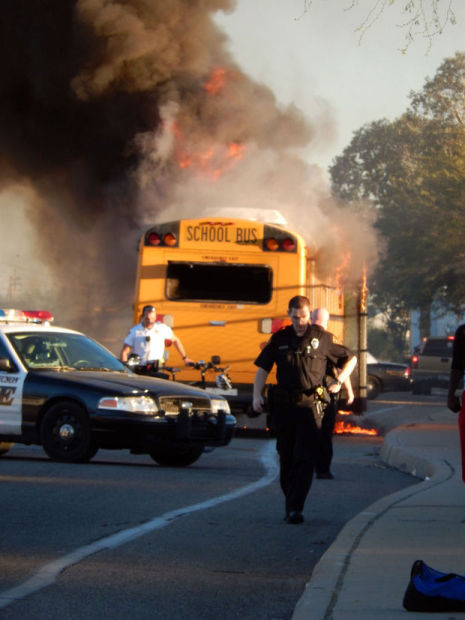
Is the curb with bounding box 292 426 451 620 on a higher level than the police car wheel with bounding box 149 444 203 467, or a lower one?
lower

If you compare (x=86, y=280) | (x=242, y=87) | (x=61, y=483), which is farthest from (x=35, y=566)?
(x=242, y=87)

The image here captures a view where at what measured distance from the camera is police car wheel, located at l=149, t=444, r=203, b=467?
12578mm

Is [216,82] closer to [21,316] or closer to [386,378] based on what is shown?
[21,316]

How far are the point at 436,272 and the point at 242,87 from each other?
68.4ft

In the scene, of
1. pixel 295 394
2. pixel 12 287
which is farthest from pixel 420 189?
pixel 295 394

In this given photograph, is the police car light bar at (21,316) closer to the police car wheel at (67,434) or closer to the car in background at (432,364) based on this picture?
the police car wheel at (67,434)

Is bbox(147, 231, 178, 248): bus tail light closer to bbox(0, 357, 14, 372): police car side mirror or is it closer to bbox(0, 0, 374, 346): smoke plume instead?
bbox(0, 0, 374, 346): smoke plume

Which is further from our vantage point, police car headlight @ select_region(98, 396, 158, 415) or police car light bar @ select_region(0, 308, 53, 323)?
police car light bar @ select_region(0, 308, 53, 323)

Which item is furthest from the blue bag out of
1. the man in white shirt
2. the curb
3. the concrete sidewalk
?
the man in white shirt

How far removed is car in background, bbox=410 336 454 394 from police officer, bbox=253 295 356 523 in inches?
1201

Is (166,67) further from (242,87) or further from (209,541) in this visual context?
(209,541)

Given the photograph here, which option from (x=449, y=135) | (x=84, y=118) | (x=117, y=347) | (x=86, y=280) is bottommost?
(x=117, y=347)

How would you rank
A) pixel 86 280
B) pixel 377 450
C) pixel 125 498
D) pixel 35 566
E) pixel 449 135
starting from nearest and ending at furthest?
pixel 35 566
pixel 125 498
pixel 377 450
pixel 86 280
pixel 449 135

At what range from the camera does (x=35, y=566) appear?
6199 mm
